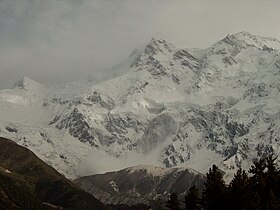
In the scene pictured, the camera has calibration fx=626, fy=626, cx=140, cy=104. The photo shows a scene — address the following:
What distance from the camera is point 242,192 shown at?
9800 cm

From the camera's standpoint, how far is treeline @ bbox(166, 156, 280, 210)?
3641 inches

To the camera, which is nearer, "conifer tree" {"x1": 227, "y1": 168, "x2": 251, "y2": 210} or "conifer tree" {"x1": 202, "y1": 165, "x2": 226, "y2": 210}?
"conifer tree" {"x1": 227, "y1": 168, "x2": 251, "y2": 210}

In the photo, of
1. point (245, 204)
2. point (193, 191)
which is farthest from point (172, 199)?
point (245, 204)

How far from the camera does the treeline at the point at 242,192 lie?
92.5 meters

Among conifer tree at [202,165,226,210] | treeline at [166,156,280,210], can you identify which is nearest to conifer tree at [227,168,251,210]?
treeline at [166,156,280,210]

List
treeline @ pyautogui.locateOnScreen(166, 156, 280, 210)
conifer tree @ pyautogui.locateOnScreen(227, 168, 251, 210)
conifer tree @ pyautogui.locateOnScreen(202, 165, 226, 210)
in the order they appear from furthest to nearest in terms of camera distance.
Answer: conifer tree @ pyautogui.locateOnScreen(202, 165, 226, 210) < conifer tree @ pyautogui.locateOnScreen(227, 168, 251, 210) < treeline @ pyautogui.locateOnScreen(166, 156, 280, 210)

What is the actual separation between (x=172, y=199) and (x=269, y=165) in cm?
2196

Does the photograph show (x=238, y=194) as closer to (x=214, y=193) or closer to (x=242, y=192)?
(x=242, y=192)

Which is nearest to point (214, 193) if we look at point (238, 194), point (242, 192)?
point (238, 194)

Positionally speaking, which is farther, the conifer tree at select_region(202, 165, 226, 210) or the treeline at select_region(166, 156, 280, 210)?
the conifer tree at select_region(202, 165, 226, 210)

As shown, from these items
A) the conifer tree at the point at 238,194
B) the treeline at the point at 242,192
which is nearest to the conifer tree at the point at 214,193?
the treeline at the point at 242,192

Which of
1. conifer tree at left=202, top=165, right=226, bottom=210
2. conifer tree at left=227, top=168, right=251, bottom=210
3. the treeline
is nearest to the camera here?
the treeline

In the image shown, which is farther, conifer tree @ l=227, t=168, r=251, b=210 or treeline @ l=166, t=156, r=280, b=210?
conifer tree @ l=227, t=168, r=251, b=210

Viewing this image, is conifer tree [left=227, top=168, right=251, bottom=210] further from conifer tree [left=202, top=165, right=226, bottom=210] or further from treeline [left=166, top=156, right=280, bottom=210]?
conifer tree [left=202, top=165, right=226, bottom=210]
